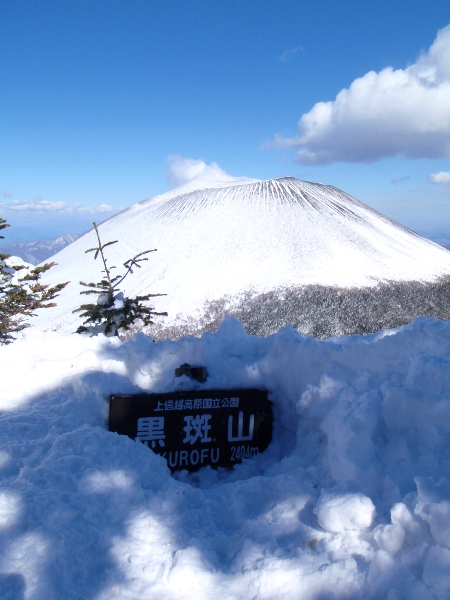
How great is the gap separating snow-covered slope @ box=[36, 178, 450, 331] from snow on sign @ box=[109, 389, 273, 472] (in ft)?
69.3

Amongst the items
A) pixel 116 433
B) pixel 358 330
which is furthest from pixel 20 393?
pixel 358 330

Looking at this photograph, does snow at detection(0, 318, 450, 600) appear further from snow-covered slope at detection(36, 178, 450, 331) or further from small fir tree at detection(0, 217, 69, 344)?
snow-covered slope at detection(36, 178, 450, 331)

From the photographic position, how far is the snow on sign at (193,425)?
373 centimetres

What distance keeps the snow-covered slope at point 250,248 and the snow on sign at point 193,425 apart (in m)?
21.1

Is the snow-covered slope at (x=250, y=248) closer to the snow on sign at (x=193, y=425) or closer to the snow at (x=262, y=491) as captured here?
the snow at (x=262, y=491)

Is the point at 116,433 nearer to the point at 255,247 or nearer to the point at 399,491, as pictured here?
the point at 399,491

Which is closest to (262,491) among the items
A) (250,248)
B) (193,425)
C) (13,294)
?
(193,425)

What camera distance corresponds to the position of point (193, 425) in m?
3.78

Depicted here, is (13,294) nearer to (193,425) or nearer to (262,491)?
(193,425)

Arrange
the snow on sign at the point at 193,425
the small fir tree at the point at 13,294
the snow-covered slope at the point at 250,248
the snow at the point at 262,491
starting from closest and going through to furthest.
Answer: the snow at the point at 262,491
the snow on sign at the point at 193,425
the small fir tree at the point at 13,294
the snow-covered slope at the point at 250,248

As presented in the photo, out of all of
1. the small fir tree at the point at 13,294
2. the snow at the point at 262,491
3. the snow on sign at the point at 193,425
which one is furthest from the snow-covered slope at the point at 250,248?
the snow on sign at the point at 193,425

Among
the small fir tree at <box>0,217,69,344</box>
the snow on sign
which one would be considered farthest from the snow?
the small fir tree at <box>0,217,69,344</box>

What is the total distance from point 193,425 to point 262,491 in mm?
944

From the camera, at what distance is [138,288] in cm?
3100
